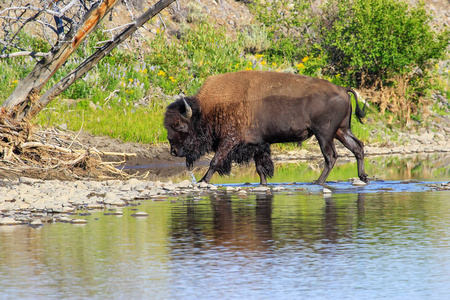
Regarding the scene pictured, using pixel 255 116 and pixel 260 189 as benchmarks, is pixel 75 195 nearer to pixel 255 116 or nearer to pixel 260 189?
pixel 260 189

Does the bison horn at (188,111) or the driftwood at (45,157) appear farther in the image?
the bison horn at (188,111)

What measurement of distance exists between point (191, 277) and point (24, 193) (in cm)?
521

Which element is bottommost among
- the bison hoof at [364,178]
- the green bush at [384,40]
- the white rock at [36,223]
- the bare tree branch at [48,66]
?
the white rock at [36,223]

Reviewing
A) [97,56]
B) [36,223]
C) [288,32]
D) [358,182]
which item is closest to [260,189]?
[358,182]

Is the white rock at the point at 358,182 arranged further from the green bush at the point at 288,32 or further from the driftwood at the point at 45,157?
the green bush at the point at 288,32

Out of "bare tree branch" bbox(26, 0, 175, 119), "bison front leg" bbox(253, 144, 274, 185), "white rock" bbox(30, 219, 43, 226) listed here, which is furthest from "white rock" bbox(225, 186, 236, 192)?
"white rock" bbox(30, 219, 43, 226)

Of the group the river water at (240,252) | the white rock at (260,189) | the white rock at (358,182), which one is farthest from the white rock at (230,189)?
the white rock at (358,182)

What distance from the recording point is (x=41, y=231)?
7.76 m

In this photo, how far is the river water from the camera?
5.35m

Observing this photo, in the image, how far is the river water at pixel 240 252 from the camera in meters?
5.35

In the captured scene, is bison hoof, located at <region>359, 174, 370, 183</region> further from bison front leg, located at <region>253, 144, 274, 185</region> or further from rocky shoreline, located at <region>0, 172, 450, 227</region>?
bison front leg, located at <region>253, 144, 274, 185</region>

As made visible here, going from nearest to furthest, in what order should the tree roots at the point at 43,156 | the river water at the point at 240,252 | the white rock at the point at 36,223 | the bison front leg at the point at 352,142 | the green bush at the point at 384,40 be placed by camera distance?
the river water at the point at 240,252
the white rock at the point at 36,223
the tree roots at the point at 43,156
the bison front leg at the point at 352,142
the green bush at the point at 384,40

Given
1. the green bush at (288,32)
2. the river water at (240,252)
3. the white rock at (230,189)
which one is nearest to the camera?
the river water at (240,252)

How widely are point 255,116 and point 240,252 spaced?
671 cm
